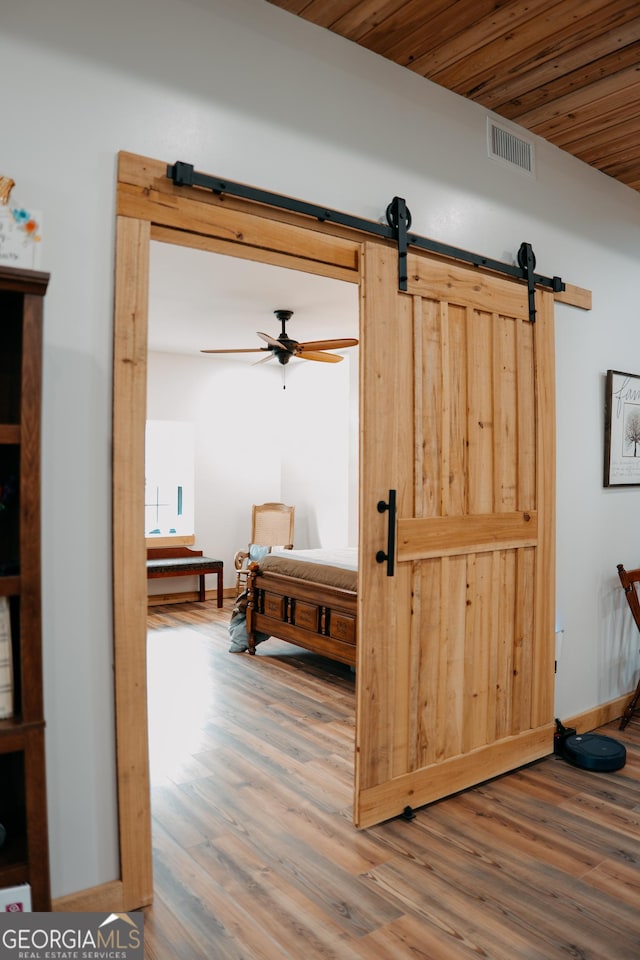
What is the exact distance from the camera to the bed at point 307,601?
444cm

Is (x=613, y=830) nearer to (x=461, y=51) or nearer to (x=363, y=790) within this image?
(x=363, y=790)

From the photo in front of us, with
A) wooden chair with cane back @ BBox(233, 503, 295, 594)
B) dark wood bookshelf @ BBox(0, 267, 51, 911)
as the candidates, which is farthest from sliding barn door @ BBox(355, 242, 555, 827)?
wooden chair with cane back @ BBox(233, 503, 295, 594)

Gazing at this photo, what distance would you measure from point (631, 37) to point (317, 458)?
5.39 meters

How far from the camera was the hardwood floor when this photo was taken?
1.94 m

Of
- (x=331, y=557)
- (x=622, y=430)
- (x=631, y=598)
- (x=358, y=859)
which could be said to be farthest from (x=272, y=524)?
(x=358, y=859)

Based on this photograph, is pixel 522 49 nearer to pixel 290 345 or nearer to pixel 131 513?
pixel 131 513

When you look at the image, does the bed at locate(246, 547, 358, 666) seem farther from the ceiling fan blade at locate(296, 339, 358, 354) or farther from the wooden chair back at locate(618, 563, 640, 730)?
the ceiling fan blade at locate(296, 339, 358, 354)

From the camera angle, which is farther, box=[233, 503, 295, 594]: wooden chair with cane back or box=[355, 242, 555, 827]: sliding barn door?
box=[233, 503, 295, 594]: wooden chair with cane back

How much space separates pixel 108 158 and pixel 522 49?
5.67ft

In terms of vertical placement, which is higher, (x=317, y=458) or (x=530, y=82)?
(x=530, y=82)

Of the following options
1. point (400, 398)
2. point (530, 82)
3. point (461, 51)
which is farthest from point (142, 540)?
point (530, 82)

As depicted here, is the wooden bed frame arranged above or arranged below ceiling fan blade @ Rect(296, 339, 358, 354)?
below

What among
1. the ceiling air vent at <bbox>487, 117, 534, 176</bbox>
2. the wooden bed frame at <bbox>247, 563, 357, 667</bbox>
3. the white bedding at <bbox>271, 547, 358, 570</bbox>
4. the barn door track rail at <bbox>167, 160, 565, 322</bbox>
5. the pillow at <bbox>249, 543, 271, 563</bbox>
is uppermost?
the ceiling air vent at <bbox>487, 117, 534, 176</bbox>

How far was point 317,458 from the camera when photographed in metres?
7.66
